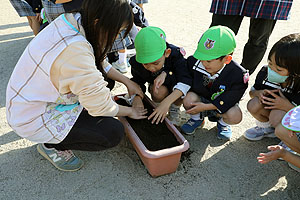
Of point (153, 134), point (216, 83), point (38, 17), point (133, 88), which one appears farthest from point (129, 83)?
point (38, 17)

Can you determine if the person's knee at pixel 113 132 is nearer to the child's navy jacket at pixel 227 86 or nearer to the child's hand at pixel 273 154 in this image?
the child's navy jacket at pixel 227 86

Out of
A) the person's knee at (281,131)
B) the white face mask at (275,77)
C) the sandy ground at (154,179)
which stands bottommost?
the sandy ground at (154,179)

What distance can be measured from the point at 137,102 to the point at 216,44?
28.5 inches

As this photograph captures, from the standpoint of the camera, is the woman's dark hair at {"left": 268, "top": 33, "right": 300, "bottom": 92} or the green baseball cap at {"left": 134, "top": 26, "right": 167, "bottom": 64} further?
the green baseball cap at {"left": 134, "top": 26, "right": 167, "bottom": 64}

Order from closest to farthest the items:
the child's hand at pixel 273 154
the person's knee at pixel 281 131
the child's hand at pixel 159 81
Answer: the child's hand at pixel 273 154, the person's knee at pixel 281 131, the child's hand at pixel 159 81

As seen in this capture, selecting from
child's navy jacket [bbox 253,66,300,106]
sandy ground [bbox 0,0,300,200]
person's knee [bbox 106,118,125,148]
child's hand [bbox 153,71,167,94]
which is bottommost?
sandy ground [bbox 0,0,300,200]

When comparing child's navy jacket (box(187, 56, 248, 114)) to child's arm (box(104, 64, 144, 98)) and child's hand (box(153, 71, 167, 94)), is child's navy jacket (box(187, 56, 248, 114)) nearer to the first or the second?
child's hand (box(153, 71, 167, 94))

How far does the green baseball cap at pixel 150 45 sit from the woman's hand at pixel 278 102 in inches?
32.2

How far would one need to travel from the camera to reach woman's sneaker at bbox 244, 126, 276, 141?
2.11 metres


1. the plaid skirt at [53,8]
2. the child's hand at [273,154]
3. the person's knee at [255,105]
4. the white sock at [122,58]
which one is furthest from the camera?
the white sock at [122,58]

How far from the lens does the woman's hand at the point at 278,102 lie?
181 centimetres

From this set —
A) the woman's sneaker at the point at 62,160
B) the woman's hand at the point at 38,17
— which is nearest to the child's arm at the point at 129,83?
the woman's sneaker at the point at 62,160

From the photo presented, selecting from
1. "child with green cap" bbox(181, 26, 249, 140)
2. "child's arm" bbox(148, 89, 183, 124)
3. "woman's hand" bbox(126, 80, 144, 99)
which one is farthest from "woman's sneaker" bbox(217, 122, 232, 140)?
"woman's hand" bbox(126, 80, 144, 99)

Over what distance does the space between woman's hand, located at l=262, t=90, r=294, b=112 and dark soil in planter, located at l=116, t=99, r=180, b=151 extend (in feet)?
2.30
